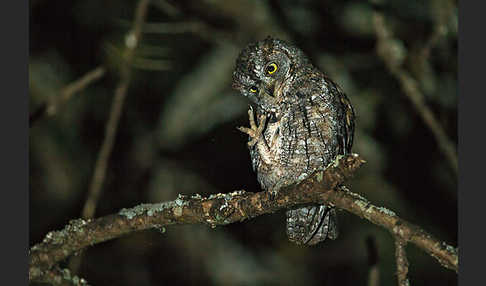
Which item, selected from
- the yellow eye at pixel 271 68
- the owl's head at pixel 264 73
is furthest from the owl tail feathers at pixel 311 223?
the yellow eye at pixel 271 68

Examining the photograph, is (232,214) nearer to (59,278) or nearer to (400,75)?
(59,278)

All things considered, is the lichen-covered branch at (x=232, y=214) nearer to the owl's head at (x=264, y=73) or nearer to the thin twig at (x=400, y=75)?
the owl's head at (x=264, y=73)

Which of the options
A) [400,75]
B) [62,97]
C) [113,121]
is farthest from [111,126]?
[400,75]

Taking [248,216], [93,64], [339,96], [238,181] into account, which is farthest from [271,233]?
[248,216]

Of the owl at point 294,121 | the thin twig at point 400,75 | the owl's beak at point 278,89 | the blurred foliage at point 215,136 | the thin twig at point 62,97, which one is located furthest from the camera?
the blurred foliage at point 215,136

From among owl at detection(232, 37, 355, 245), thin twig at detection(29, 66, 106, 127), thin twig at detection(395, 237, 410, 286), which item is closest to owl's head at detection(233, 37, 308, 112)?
owl at detection(232, 37, 355, 245)
